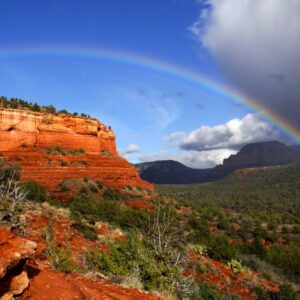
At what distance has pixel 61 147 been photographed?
4994 centimetres

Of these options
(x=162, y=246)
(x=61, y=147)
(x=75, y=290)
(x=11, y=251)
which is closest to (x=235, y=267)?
(x=162, y=246)

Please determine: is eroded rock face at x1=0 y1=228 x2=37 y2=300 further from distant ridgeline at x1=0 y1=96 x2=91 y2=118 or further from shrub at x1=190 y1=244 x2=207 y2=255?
distant ridgeline at x1=0 y1=96 x2=91 y2=118

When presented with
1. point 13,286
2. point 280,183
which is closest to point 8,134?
point 13,286

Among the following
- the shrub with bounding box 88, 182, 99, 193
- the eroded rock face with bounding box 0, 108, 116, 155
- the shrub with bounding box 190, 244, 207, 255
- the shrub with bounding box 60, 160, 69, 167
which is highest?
the eroded rock face with bounding box 0, 108, 116, 155

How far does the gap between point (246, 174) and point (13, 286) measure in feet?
480

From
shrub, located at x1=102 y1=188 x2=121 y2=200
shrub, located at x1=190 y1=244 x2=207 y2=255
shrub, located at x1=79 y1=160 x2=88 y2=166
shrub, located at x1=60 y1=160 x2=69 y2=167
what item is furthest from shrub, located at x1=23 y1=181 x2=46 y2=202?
shrub, located at x1=79 y1=160 x2=88 y2=166

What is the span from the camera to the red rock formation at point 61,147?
43875 mm

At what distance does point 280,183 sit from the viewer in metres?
105

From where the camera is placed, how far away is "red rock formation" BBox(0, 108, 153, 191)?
43875 millimetres

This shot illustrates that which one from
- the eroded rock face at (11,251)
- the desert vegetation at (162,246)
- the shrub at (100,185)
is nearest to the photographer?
the eroded rock face at (11,251)

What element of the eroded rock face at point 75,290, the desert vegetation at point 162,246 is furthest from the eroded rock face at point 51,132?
the eroded rock face at point 75,290

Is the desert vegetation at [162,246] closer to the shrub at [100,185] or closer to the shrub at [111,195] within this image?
the shrub at [111,195]

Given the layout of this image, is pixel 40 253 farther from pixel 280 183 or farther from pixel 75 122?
pixel 280 183

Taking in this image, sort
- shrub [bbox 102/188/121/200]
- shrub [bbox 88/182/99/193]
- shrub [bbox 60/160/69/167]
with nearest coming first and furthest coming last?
1. shrub [bbox 102/188/121/200]
2. shrub [bbox 88/182/99/193]
3. shrub [bbox 60/160/69/167]
